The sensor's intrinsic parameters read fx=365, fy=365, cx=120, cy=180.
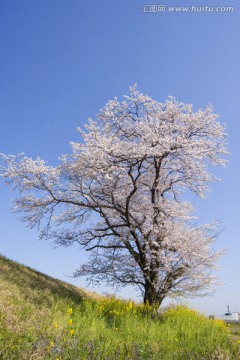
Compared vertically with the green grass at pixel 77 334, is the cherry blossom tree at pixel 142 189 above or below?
above

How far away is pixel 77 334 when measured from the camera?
8297 mm

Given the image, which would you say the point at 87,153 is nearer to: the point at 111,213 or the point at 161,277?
the point at 111,213

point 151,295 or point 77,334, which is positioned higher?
point 151,295

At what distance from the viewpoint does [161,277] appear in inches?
632

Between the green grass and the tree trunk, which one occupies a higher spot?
the tree trunk

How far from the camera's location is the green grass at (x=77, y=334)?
645 centimetres

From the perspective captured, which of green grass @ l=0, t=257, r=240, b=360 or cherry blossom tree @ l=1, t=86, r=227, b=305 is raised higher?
cherry blossom tree @ l=1, t=86, r=227, b=305

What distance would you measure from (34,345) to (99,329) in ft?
11.1

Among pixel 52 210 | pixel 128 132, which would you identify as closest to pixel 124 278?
pixel 52 210

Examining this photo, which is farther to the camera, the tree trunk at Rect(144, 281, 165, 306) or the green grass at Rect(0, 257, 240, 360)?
the tree trunk at Rect(144, 281, 165, 306)

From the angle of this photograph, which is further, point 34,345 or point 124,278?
point 124,278

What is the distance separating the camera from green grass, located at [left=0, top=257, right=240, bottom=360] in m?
6.45

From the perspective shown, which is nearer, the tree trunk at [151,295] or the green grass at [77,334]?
the green grass at [77,334]

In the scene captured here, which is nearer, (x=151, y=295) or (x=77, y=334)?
(x=77, y=334)
